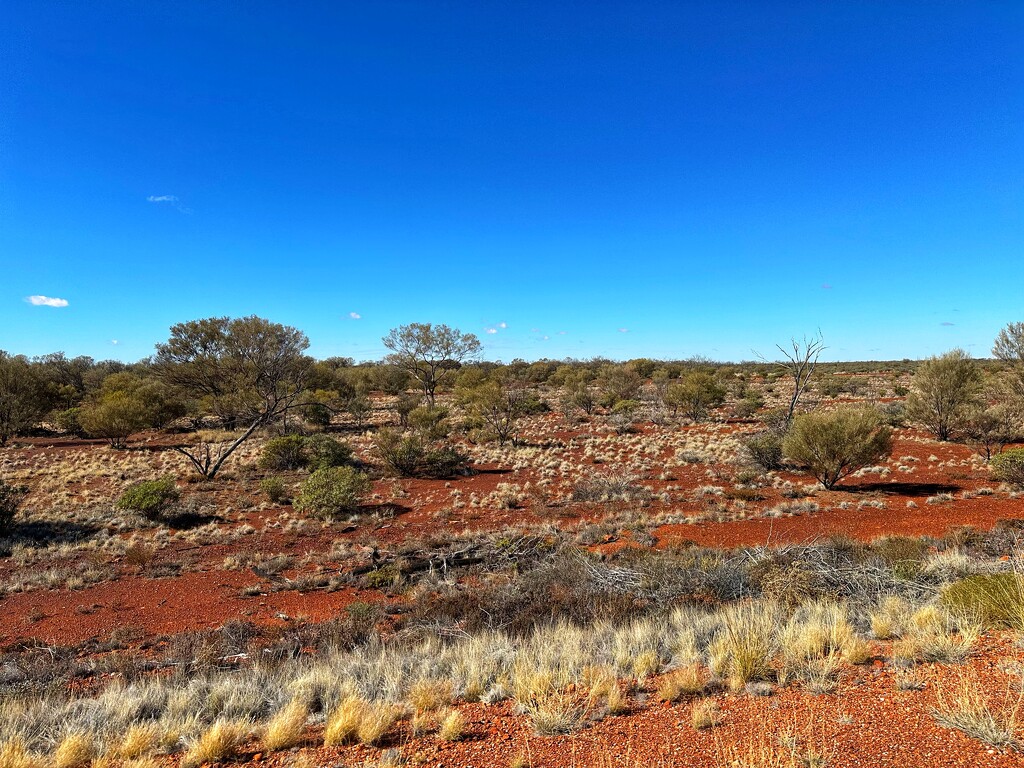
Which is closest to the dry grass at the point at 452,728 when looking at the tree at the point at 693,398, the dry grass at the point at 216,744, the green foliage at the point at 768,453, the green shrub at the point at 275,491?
the dry grass at the point at 216,744

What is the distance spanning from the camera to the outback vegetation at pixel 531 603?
396cm

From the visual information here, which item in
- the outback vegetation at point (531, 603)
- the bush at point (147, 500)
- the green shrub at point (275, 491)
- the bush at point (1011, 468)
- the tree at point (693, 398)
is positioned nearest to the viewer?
the outback vegetation at point (531, 603)

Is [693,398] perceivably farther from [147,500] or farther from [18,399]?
[18,399]

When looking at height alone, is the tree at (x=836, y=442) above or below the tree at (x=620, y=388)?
below

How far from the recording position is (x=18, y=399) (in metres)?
30.8

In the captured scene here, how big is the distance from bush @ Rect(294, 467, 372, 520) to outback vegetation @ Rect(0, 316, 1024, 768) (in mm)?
96

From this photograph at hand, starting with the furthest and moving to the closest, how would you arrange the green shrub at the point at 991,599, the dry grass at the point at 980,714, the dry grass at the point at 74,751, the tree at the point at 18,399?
the tree at the point at 18,399
the green shrub at the point at 991,599
the dry grass at the point at 74,751
the dry grass at the point at 980,714

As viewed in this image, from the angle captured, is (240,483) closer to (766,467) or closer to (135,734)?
(135,734)

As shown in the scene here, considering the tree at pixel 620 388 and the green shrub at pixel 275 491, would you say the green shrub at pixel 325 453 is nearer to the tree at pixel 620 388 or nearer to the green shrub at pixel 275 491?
the green shrub at pixel 275 491

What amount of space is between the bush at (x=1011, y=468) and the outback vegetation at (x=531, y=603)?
0.19 ft

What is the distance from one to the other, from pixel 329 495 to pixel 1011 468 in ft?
72.3

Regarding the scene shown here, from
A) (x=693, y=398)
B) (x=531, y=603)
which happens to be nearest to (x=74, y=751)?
(x=531, y=603)

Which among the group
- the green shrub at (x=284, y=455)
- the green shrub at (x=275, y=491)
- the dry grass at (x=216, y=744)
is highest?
the green shrub at (x=284, y=455)

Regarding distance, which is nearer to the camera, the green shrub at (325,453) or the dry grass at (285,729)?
the dry grass at (285,729)
